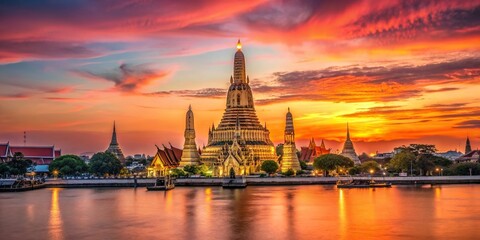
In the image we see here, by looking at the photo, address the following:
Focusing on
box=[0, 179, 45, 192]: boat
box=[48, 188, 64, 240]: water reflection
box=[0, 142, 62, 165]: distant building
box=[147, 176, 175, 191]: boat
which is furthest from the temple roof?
box=[48, 188, 64, 240]: water reflection

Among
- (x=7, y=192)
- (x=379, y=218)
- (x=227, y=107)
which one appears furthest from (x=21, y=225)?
(x=227, y=107)

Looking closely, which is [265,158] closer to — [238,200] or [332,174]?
[332,174]

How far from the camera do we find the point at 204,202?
130 feet

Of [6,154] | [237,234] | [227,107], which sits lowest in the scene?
[237,234]

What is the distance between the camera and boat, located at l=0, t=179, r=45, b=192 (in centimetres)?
5594

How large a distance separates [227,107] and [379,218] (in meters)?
44.9

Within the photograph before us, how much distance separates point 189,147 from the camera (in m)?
71.2

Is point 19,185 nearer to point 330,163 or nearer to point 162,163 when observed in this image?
point 162,163

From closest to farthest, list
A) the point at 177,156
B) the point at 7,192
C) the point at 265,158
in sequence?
the point at 7,192 < the point at 265,158 < the point at 177,156

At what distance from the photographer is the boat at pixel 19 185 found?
55.9 meters

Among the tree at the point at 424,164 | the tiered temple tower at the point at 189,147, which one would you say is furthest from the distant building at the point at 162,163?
the tree at the point at 424,164

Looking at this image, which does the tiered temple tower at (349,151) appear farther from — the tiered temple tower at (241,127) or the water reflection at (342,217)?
the water reflection at (342,217)

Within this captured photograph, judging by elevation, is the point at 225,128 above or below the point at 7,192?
above

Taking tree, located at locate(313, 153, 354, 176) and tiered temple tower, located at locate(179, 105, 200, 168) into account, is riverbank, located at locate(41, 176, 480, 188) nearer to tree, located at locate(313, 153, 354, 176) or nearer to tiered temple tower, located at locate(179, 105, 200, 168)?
tree, located at locate(313, 153, 354, 176)
